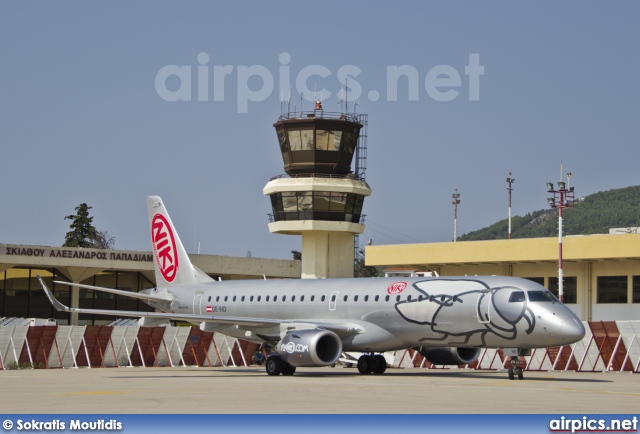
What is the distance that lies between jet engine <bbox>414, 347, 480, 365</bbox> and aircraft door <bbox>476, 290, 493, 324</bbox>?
4.67 m

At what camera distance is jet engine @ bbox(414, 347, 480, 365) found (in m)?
39.9

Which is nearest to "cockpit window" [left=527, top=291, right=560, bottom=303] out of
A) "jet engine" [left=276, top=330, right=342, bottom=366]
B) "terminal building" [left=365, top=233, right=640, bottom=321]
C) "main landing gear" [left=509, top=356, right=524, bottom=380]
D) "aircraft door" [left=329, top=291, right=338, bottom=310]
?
"main landing gear" [left=509, top=356, right=524, bottom=380]

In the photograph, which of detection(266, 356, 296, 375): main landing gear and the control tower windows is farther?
the control tower windows

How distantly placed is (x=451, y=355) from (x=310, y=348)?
6321 mm

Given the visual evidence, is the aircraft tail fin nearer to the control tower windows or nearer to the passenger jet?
the passenger jet

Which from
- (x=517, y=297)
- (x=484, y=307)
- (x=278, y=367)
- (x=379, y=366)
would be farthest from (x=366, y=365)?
(x=517, y=297)

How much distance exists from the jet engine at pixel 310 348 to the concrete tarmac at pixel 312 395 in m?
2.31

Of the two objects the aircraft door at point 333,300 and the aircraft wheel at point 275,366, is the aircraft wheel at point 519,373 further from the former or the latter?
the aircraft wheel at point 275,366

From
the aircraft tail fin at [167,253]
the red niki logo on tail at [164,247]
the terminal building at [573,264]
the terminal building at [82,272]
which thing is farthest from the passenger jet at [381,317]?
the terminal building at [82,272]

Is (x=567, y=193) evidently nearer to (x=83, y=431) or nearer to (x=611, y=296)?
(x=611, y=296)

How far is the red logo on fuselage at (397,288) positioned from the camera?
1513 inches

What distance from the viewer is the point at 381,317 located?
38.5 m

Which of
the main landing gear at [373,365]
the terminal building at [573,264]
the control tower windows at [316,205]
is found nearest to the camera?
the main landing gear at [373,365]

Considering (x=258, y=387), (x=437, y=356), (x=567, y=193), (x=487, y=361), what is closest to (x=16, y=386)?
(x=258, y=387)
